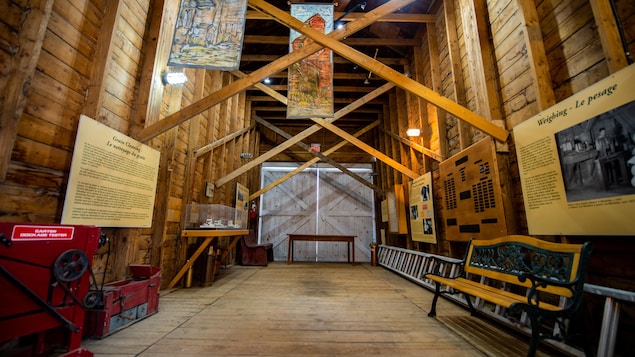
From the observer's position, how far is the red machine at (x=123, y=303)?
2.17 metres

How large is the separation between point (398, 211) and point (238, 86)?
4854 mm

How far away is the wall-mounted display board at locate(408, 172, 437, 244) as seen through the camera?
492 centimetres

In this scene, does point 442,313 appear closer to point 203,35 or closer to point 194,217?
point 194,217

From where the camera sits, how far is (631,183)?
5.64ft

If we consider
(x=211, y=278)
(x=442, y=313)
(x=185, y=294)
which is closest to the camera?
(x=442, y=313)

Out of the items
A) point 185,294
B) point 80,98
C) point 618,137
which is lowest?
point 185,294

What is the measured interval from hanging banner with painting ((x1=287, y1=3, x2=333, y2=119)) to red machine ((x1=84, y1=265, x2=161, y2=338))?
9.64ft

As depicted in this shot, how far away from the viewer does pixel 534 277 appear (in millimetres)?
1775

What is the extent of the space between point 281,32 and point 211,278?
6554mm

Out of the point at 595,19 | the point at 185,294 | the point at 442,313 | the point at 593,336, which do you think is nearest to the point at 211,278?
the point at 185,294

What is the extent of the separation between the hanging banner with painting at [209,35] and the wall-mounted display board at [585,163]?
136 inches

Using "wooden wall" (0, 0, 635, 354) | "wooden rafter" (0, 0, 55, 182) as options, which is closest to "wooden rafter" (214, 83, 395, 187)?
"wooden wall" (0, 0, 635, 354)

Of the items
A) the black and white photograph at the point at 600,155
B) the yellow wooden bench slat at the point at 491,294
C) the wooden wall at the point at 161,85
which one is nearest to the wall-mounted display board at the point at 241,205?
the wooden wall at the point at 161,85

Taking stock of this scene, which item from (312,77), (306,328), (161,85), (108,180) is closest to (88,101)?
(108,180)
